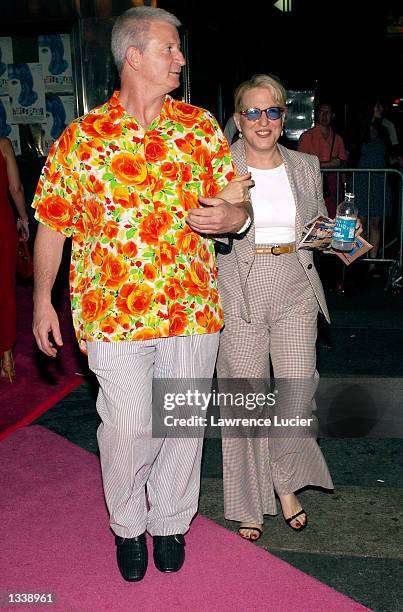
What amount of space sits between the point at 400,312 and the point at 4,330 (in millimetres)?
4073

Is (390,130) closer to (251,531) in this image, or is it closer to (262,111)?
(262,111)

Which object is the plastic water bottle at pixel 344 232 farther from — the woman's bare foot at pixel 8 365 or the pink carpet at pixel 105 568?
the woman's bare foot at pixel 8 365

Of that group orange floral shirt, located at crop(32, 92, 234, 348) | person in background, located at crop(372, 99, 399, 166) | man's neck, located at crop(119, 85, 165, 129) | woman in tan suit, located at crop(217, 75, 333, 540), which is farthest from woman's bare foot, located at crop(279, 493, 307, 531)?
person in background, located at crop(372, 99, 399, 166)

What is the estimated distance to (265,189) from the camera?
432 centimetres

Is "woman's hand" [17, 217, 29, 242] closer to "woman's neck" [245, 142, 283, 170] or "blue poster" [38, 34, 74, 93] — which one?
"woman's neck" [245, 142, 283, 170]

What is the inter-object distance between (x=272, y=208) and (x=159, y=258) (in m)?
0.86

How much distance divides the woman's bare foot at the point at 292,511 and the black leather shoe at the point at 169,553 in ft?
2.10

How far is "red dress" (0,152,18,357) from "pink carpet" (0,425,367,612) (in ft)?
6.87

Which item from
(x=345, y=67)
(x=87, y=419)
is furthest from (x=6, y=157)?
(x=345, y=67)

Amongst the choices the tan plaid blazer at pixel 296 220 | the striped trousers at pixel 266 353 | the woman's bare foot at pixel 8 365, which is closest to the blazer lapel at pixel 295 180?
the tan plaid blazer at pixel 296 220

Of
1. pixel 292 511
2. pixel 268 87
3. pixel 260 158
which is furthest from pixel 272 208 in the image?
pixel 292 511

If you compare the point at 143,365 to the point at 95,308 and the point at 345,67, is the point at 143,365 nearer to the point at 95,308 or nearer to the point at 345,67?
the point at 95,308

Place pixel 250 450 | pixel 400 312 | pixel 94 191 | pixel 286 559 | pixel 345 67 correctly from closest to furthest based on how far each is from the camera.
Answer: pixel 94 191
pixel 286 559
pixel 250 450
pixel 400 312
pixel 345 67

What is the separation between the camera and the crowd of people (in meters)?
3.60
